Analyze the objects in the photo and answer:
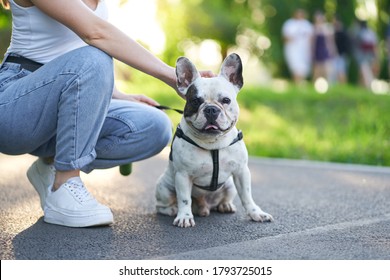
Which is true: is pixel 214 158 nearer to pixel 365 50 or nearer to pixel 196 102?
pixel 196 102

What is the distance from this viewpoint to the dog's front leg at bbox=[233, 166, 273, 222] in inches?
147

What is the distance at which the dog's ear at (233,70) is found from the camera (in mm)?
3613

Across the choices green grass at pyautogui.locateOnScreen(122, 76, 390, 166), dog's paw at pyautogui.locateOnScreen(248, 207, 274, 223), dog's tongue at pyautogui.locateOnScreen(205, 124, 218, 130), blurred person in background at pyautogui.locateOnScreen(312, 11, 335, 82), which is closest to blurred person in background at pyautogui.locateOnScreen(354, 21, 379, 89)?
blurred person in background at pyautogui.locateOnScreen(312, 11, 335, 82)

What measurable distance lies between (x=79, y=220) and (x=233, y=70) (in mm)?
1135

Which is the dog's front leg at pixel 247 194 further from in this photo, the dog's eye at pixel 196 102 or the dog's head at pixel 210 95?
the dog's eye at pixel 196 102

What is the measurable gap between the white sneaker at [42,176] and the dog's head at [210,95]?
2.80 feet

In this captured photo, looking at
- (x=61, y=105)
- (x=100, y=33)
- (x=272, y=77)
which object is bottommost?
(x=272, y=77)

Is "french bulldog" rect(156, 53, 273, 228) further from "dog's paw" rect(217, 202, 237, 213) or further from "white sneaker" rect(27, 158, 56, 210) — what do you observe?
"white sneaker" rect(27, 158, 56, 210)

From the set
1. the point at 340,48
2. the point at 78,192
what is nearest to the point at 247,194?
the point at 78,192

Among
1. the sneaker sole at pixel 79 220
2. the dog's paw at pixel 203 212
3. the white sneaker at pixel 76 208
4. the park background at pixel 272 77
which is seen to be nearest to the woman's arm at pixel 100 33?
the white sneaker at pixel 76 208

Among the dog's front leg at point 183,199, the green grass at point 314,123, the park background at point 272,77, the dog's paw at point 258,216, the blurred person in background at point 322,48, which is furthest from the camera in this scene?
the blurred person in background at point 322,48

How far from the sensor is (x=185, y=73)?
11.9 ft

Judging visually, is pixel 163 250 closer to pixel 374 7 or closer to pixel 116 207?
pixel 116 207
